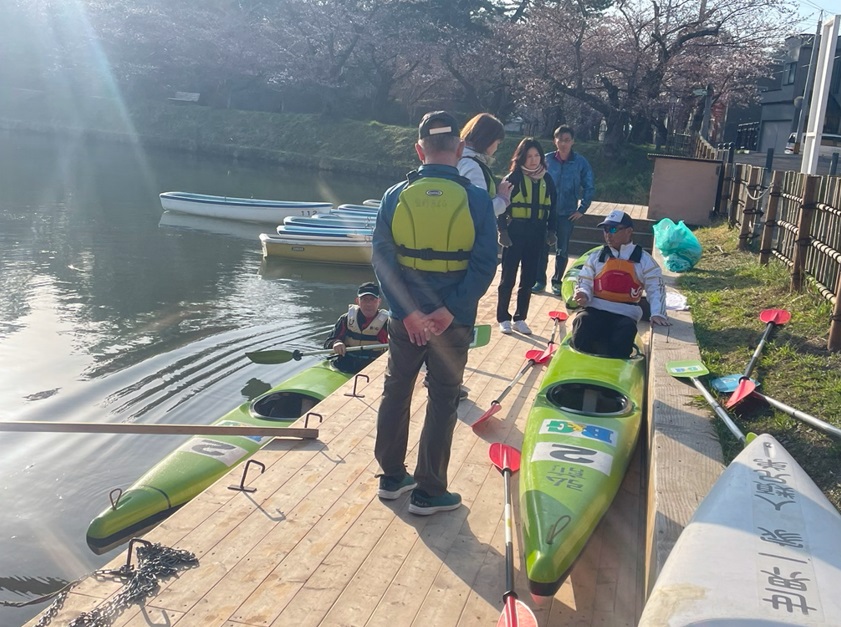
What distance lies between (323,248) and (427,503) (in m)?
12.4

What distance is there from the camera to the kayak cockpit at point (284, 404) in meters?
6.05

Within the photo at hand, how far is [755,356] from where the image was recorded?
190 inches

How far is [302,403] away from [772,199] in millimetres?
5139

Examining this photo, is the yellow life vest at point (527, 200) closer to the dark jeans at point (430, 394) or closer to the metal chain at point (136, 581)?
the dark jeans at point (430, 394)

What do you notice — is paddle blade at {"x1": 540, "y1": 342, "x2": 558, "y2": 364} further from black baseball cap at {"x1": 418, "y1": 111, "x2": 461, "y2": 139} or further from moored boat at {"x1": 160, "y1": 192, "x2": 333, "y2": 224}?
moored boat at {"x1": 160, "y1": 192, "x2": 333, "y2": 224}

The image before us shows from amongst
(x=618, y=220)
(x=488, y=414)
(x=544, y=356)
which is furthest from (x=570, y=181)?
(x=488, y=414)

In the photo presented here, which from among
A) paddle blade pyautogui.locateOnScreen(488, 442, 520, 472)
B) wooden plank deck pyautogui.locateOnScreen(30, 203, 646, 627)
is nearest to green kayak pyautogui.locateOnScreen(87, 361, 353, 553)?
wooden plank deck pyautogui.locateOnScreen(30, 203, 646, 627)

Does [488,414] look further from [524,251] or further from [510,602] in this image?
[524,251]

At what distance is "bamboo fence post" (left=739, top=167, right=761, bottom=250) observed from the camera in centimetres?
966

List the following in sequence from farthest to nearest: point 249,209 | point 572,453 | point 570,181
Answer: point 249,209, point 570,181, point 572,453

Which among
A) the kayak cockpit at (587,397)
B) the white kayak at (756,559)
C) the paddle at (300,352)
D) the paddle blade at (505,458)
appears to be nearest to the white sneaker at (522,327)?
the paddle at (300,352)

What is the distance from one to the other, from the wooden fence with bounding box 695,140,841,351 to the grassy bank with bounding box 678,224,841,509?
0.46ft

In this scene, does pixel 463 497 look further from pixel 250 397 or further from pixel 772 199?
pixel 772 199

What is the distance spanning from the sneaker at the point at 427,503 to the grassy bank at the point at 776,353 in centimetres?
134
